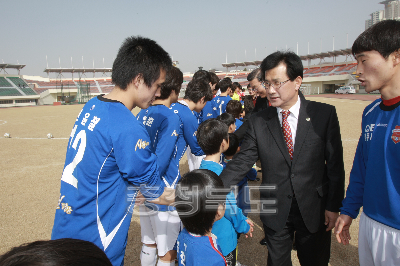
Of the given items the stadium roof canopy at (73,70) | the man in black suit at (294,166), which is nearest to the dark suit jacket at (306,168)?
the man in black suit at (294,166)

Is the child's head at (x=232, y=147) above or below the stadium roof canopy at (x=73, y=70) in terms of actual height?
below

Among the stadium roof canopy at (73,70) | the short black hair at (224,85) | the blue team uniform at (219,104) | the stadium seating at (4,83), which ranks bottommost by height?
the blue team uniform at (219,104)

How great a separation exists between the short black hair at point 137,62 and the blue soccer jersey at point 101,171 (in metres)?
0.19

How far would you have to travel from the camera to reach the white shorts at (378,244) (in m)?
1.53

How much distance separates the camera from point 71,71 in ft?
252

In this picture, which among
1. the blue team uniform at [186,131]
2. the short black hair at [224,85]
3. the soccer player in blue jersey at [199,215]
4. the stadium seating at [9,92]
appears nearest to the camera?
the soccer player in blue jersey at [199,215]

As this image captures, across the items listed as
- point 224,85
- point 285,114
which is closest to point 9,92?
point 224,85

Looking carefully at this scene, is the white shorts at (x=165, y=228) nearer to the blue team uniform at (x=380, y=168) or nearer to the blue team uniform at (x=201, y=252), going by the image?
the blue team uniform at (x=201, y=252)

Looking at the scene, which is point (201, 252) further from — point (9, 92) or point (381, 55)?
point (9, 92)

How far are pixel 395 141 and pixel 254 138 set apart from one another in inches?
38.6

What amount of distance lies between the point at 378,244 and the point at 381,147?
0.63 m

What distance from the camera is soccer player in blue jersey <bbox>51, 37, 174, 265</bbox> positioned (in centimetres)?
147

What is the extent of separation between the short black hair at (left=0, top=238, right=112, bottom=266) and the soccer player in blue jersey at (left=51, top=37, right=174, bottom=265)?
77cm

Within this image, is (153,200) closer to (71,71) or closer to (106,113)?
(106,113)
